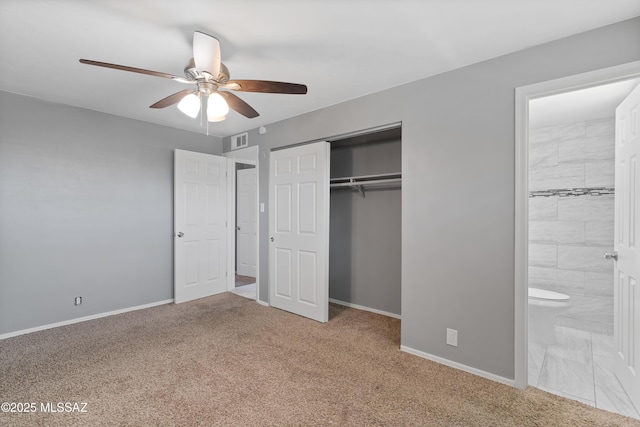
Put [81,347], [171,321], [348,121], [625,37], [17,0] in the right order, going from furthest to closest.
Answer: [171,321], [348,121], [81,347], [625,37], [17,0]

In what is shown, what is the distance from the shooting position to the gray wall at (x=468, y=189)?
7.02ft

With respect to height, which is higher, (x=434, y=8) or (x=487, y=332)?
(x=434, y=8)

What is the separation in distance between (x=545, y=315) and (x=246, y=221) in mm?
4900

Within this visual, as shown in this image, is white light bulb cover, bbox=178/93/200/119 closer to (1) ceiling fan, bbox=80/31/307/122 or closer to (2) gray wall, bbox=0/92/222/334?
(1) ceiling fan, bbox=80/31/307/122

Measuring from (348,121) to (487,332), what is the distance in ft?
7.61

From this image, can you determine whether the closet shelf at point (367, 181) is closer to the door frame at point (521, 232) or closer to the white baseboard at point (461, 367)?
the door frame at point (521, 232)

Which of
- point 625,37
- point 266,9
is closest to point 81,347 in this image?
point 266,9

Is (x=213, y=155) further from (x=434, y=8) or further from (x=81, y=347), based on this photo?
(x=434, y=8)

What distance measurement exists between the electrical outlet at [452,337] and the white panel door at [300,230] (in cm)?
139

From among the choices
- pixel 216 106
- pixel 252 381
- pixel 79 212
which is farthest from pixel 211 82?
pixel 79 212

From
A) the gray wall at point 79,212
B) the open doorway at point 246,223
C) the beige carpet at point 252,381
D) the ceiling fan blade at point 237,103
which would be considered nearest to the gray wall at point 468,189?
the beige carpet at point 252,381

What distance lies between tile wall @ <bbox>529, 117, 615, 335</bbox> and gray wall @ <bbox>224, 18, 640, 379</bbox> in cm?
213

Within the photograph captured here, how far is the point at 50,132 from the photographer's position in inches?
131

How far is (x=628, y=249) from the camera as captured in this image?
2.13 metres
